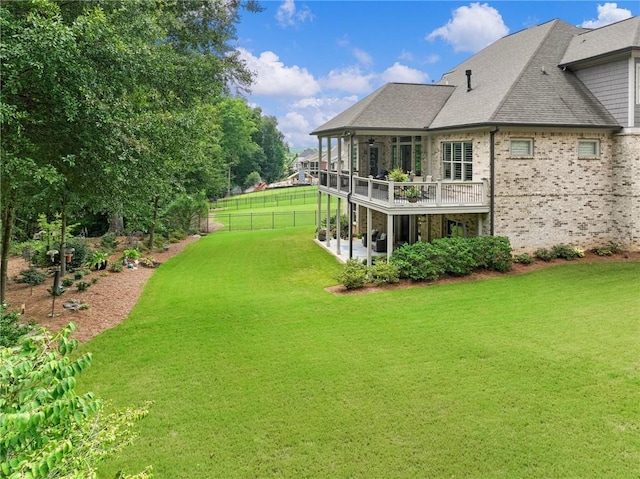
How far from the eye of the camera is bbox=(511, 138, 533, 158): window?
669 inches

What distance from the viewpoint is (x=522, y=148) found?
17.1m

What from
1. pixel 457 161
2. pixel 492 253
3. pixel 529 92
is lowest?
pixel 492 253

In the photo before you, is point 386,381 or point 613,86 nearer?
point 386,381

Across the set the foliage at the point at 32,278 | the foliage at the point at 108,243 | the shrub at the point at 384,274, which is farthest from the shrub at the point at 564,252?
the foliage at the point at 108,243

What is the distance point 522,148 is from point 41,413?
1725 cm

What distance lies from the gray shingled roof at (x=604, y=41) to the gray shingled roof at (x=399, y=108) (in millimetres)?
5020

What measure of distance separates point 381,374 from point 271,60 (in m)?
31.4

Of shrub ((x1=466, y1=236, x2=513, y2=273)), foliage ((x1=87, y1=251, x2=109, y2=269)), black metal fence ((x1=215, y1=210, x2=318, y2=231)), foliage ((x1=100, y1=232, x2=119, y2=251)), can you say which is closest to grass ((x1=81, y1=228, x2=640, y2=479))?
shrub ((x1=466, y1=236, x2=513, y2=273))

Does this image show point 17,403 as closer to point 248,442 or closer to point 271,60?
point 248,442

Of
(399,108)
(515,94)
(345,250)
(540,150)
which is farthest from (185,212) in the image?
(540,150)

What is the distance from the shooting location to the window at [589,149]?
17.6m

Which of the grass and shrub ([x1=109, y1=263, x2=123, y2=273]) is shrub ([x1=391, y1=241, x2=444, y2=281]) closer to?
the grass

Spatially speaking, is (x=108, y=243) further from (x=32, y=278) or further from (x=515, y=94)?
(x=515, y=94)

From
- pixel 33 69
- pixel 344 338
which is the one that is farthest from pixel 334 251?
pixel 33 69
